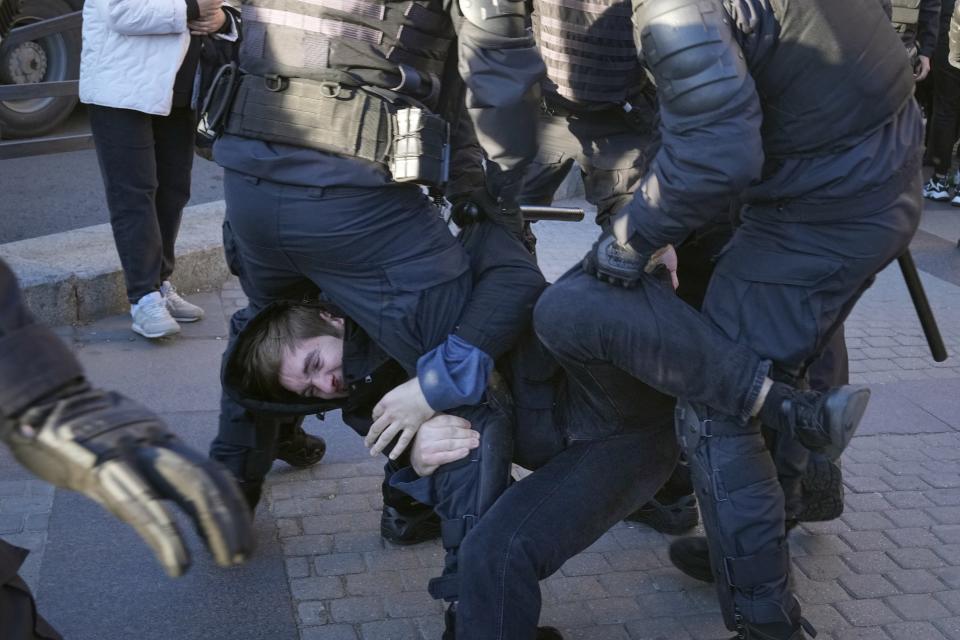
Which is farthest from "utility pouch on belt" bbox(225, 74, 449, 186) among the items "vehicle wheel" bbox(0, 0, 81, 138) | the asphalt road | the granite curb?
"vehicle wheel" bbox(0, 0, 81, 138)

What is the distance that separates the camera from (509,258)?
2.85m

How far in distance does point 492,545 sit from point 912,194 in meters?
1.24

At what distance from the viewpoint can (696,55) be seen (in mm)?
2266

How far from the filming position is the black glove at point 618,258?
255 centimetres

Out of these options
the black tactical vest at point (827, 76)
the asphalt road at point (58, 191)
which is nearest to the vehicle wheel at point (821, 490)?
the black tactical vest at point (827, 76)

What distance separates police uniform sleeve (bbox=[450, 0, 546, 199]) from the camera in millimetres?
2568

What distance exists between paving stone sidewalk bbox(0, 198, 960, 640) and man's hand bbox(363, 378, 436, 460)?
1.68 feet

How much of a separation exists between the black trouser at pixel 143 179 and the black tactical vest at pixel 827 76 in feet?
8.64

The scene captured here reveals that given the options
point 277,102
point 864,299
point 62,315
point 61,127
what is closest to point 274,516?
point 277,102

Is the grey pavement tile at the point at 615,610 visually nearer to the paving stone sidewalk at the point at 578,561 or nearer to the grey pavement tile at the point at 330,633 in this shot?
the paving stone sidewalk at the point at 578,561

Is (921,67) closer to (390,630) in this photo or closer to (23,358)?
(390,630)

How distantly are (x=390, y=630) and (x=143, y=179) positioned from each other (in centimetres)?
226

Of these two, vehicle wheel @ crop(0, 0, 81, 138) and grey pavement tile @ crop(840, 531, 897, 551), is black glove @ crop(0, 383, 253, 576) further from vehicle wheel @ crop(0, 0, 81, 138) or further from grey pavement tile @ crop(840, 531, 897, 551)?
vehicle wheel @ crop(0, 0, 81, 138)

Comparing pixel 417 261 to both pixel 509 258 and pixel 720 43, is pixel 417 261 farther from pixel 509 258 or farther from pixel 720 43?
pixel 720 43
